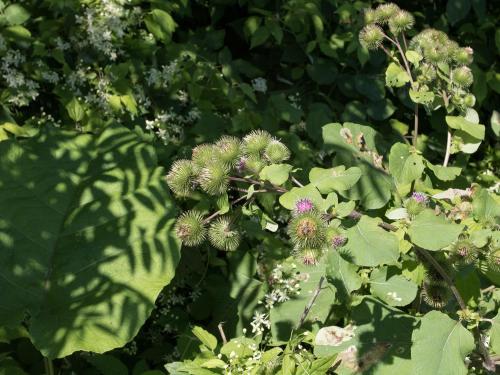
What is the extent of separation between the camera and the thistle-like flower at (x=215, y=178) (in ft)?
5.97

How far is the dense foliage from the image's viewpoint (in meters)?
1.90

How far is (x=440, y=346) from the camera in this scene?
1794 mm

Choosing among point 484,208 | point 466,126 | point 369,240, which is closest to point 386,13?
point 466,126

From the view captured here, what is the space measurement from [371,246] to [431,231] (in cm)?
16

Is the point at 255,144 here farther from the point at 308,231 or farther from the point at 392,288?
the point at 392,288

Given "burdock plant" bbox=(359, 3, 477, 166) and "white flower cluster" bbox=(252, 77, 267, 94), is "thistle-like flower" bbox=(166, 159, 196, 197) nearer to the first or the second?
"burdock plant" bbox=(359, 3, 477, 166)

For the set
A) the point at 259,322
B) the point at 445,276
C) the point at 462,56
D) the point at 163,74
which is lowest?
the point at 259,322

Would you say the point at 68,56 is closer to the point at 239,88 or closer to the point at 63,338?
the point at 239,88

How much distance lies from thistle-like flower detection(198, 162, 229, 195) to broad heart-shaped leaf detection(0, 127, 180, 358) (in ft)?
1.74

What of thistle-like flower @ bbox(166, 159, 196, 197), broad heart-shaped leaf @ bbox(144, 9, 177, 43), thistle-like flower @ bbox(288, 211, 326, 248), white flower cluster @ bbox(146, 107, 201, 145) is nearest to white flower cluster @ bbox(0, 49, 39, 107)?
white flower cluster @ bbox(146, 107, 201, 145)

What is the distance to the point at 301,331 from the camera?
2.18m

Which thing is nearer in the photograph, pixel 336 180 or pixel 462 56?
pixel 336 180

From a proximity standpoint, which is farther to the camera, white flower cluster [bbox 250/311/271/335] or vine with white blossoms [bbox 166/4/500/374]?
white flower cluster [bbox 250/311/271/335]

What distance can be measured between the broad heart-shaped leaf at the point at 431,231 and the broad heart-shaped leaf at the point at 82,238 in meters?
0.87
